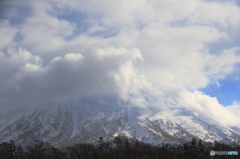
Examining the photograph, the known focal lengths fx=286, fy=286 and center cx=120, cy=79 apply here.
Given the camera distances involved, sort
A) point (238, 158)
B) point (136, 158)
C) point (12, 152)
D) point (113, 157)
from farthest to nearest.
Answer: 1. point (113, 157)
2. point (136, 158)
3. point (238, 158)
4. point (12, 152)

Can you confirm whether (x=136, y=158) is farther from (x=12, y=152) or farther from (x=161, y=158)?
(x=12, y=152)

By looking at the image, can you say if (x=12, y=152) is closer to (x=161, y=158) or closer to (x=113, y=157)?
(x=113, y=157)

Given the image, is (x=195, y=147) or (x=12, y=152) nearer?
(x=12, y=152)

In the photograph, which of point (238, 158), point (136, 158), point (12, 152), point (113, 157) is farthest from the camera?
point (113, 157)

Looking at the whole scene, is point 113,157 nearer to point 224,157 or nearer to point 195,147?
point 195,147

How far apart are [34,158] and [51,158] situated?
1228cm

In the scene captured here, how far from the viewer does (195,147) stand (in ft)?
548

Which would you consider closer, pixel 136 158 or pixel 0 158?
pixel 136 158

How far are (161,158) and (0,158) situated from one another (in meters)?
107

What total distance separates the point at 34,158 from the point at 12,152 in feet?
203

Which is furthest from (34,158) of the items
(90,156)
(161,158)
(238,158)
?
(238,158)

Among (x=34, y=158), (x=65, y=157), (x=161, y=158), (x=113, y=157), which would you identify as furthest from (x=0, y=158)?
(x=161, y=158)

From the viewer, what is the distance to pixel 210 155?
166 metres

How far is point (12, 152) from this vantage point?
14100cm
